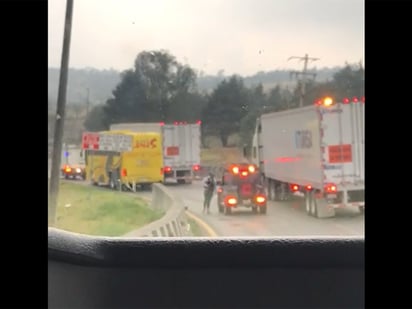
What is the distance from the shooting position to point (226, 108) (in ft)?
13.4

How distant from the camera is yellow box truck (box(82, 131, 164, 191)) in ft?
14.0

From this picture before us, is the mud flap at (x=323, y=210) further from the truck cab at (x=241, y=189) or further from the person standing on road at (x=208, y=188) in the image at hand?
the person standing on road at (x=208, y=188)

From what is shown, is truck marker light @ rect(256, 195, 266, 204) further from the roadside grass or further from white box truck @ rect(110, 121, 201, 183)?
the roadside grass

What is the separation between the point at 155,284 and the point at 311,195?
4507mm

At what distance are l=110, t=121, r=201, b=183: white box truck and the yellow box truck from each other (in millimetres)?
70

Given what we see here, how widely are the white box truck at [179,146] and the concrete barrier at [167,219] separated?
0.66 feet

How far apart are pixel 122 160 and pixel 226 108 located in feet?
3.25

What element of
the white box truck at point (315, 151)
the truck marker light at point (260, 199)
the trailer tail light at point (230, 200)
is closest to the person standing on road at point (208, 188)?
the trailer tail light at point (230, 200)

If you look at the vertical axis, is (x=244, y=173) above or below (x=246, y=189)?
above

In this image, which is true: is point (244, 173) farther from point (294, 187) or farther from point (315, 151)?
point (315, 151)

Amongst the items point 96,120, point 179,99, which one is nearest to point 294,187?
→ point 179,99

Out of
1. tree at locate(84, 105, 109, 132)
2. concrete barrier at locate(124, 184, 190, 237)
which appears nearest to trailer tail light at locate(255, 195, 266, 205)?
concrete barrier at locate(124, 184, 190, 237)
